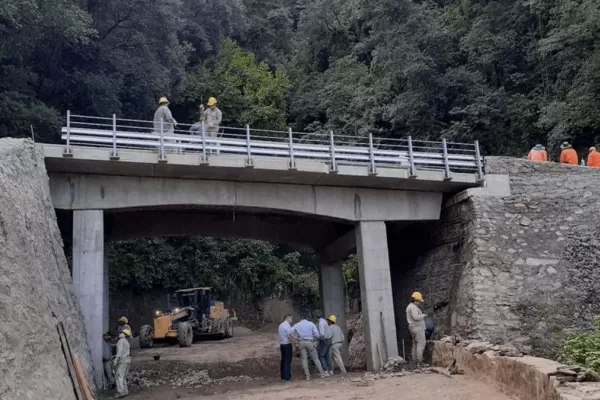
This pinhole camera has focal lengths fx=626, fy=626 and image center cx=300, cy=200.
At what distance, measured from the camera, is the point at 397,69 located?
31250mm

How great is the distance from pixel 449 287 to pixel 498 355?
833cm

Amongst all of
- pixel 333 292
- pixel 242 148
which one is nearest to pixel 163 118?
pixel 242 148

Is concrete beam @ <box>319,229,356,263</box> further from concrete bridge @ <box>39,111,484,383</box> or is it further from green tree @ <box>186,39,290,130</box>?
green tree @ <box>186,39,290,130</box>

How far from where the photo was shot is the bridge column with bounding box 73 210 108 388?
621 inches

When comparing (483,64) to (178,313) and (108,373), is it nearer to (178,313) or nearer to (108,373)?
(178,313)

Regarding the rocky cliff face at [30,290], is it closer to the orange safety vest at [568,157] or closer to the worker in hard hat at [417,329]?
the worker in hard hat at [417,329]

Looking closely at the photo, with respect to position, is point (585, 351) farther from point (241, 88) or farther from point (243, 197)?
point (241, 88)

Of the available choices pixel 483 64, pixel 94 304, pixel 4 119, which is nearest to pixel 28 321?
pixel 94 304

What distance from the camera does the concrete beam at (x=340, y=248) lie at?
20.7m


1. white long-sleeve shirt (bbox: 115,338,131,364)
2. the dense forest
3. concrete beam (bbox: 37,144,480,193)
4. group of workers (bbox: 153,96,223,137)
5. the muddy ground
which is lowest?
the muddy ground

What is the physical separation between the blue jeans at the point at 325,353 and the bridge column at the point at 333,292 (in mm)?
5397

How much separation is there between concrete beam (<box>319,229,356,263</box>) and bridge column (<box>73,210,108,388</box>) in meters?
7.99

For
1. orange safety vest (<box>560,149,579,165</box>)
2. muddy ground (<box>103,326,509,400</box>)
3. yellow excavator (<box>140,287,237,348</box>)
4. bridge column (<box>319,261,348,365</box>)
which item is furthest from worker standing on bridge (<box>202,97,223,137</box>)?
orange safety vest (<box>560,149,579,165</box>)

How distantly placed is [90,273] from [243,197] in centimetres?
477
